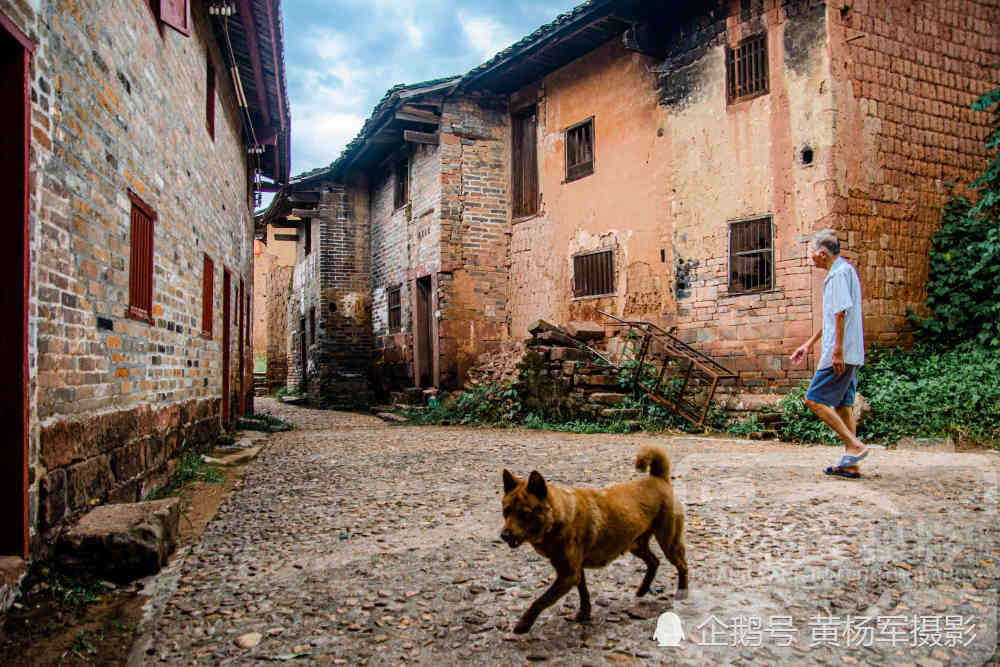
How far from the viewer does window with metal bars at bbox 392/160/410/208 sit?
50.3 ft

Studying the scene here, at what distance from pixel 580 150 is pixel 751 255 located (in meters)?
4.23

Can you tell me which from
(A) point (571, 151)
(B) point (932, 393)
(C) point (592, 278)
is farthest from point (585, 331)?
(B) point (932, 393)

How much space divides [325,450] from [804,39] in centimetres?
829

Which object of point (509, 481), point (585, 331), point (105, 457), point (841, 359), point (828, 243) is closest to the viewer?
point (509, 481)

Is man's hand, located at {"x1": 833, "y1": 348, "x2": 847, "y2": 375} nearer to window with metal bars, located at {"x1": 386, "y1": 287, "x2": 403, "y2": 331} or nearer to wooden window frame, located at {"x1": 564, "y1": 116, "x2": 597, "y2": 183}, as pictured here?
wooden window frame, located at {"x1": 564, "y1": 116, "x2": 597, "y2": 183}

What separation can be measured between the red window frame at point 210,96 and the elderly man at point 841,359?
7.18 meters

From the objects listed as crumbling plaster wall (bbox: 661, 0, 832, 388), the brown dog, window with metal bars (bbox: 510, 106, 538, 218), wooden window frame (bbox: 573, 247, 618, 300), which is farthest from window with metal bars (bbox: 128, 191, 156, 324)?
window with metal bars (bbox: 510, 106, 538, 218)

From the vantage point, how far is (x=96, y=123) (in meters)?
3.84

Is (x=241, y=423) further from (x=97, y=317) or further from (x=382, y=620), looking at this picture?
(x=382, y=620)

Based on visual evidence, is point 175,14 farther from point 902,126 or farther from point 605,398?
point 902,126

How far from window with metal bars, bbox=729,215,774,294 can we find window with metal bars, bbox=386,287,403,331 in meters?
7.96

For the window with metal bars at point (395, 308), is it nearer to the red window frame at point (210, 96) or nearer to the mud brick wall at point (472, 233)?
the mud brick wall at point (472, 233)

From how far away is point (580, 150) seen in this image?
12.2 m

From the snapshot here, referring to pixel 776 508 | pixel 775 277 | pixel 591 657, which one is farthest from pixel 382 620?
pixel 775 277
